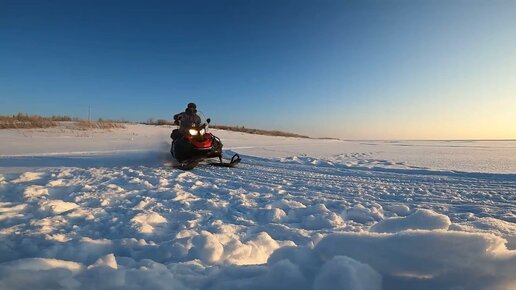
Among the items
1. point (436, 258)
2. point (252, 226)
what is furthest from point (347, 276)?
point (252, 226)

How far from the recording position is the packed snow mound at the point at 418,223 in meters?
2.73

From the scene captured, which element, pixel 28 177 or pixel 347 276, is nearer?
pixel 347 276

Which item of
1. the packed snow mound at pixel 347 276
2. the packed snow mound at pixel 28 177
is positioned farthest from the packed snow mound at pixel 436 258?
the packed snow mound at pixel 28 177

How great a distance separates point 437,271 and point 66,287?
7.01 feet

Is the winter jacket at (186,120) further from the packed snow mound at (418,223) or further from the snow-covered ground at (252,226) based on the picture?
the packed snow mound at (418,223)

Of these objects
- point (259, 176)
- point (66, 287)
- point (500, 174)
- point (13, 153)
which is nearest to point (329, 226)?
point (66, 287)

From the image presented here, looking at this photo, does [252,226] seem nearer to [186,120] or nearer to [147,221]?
[147,221]

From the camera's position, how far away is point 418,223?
9.15 feet

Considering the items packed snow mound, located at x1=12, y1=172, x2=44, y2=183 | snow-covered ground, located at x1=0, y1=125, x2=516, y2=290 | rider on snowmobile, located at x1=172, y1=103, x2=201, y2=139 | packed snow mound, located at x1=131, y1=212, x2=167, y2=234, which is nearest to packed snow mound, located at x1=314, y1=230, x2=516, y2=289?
snow-covered ground, located at x1=0, y1=125, x2=516, y2=290

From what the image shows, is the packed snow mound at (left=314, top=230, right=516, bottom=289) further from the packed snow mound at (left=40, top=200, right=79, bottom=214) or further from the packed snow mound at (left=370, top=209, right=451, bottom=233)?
the packed snow mound at (left=40, top=200, right=79, bottom=214)

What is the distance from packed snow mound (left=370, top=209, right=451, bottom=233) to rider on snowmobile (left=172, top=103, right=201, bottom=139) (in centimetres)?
797

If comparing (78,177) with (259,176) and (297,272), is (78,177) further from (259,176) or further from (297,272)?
(297,272)

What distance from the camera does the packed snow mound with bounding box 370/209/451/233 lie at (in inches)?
108

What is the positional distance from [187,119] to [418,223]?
846 centimetres
